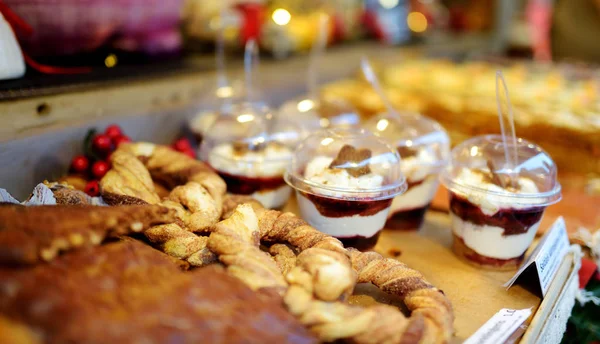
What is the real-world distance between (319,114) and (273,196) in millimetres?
696

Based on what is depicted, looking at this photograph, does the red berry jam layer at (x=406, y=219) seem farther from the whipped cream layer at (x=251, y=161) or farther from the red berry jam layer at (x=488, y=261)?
the whipped cream layer at (x=251, y=161)

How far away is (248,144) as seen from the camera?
2004 millimetres

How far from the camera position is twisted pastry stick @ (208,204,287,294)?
116 cm

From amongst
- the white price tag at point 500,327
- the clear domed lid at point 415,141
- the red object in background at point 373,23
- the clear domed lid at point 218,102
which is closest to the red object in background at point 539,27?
the red object in background at point 373,23

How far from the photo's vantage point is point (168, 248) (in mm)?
1412

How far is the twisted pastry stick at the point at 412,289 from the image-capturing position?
3.82 feet

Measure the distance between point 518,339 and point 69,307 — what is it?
1.10 m

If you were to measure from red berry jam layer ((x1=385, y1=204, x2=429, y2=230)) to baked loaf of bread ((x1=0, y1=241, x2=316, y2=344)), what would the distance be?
1032 millimetres

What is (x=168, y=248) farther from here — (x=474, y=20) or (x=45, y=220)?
(x=474, y=20)

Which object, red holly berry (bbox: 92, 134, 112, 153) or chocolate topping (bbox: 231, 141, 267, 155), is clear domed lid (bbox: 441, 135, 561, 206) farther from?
red holly berry (bbox: 92, 134, 112, 153)

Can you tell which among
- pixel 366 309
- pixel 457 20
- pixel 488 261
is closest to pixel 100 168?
pixel 366 309

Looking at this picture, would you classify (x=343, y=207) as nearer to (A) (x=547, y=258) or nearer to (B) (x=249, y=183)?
(B) (x=249, y=183)

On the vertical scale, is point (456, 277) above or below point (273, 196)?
below

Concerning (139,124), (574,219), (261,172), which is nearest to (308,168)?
(261,172)
